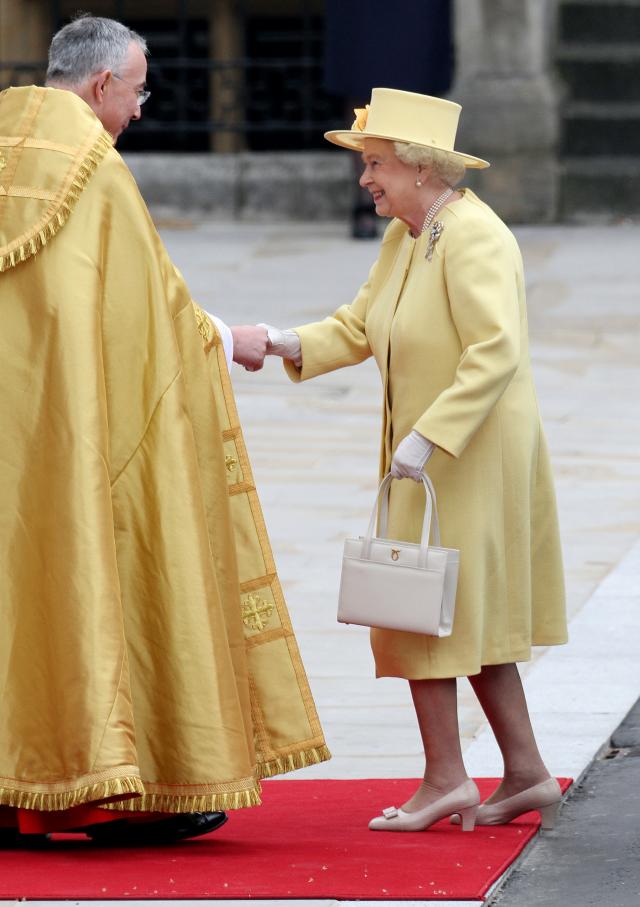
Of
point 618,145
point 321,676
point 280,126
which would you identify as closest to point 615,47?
point 618,145

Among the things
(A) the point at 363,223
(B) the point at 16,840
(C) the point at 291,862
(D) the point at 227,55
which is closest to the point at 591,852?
(C) the point at 291,862

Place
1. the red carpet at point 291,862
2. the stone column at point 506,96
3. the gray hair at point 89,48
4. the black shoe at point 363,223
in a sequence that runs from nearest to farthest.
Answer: the red carpet at point 291,862 < the gray hair at point 89,48 < the black shoe at point 363,223 < the stone column at point 506,96

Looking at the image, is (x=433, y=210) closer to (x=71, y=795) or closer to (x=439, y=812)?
(x=439, y=812)

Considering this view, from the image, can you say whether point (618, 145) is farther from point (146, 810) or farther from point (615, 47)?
point (146, 810)

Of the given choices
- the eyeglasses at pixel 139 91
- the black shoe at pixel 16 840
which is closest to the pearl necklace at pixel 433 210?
the eyeglasses at pixel 139 91

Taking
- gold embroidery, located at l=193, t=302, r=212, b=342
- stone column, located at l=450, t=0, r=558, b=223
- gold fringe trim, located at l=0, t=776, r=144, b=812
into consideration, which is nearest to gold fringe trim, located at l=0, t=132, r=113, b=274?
gold embroidery, located at l=193, t=302, r=212, b=342

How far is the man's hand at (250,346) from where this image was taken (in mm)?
4730

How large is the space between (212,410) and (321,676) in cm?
176

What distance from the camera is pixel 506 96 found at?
16734 millimetres

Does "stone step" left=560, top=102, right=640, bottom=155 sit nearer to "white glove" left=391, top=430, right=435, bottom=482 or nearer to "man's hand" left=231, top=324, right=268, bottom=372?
"man's hand" left=231, top=324, right=268, bottom=372

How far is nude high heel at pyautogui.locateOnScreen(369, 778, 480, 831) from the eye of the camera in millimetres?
4406

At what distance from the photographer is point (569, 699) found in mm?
5609

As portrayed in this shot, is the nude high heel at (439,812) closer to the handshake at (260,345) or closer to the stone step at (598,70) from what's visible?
the handshake at (260,345)

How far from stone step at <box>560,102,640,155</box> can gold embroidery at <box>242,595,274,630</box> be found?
13223 millimetres
